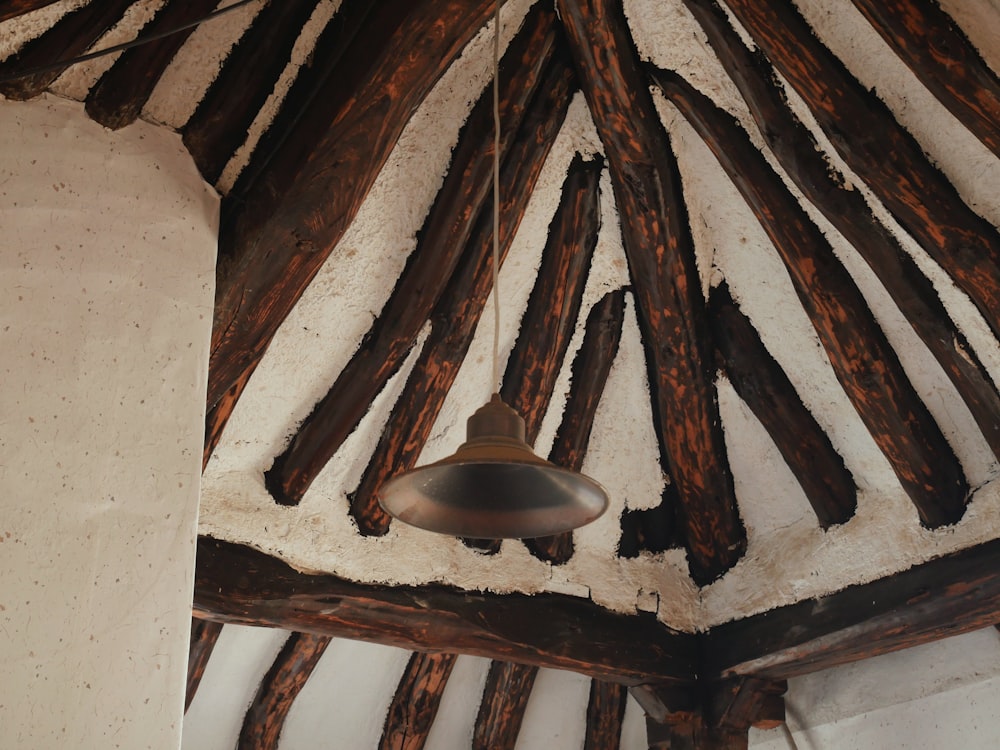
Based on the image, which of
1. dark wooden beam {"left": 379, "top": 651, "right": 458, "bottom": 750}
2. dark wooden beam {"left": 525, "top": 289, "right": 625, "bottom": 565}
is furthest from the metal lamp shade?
dark wooden beam {"left": 379, "top": 651, "right": 458, "bottom": 750}

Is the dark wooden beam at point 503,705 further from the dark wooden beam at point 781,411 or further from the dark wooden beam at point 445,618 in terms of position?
the dark wooden beam at point 781,411

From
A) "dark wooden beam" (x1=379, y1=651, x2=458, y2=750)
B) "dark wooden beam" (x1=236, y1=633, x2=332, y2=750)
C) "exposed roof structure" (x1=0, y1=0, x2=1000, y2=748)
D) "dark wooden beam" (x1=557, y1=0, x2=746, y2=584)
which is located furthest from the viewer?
"dark wooden beam" (x1=379, y1=651, x2=458, y2=750)

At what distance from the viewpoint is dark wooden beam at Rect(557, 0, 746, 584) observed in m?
3.68

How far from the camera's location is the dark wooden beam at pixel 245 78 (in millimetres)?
3244

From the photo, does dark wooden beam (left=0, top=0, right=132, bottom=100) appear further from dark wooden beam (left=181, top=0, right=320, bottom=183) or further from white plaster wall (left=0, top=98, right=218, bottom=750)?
dark wooden beam (left=181, top=0, right=320, bottom=183)

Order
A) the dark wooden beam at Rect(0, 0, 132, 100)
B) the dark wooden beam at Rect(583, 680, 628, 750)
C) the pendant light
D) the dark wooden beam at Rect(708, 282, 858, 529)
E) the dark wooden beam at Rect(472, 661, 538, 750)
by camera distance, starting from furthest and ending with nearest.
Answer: the dark wooden beam at Rect(583, 680, 628, 750) < the dark wooden beam at Rect(472, 661, 538, 750) < the dark wooden beam at Rect(708, 282, 858, 529) < the dark wooden beam at Rect(0, 0, 132, 100) < the pendant light

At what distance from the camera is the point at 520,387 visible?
459 cm

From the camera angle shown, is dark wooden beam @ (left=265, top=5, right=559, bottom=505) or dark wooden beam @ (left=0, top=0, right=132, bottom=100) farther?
Answer: dark wooden beam @ (left=265, top=5, right=559, bottom=505)

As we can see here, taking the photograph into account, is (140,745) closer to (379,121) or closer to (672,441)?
(379,121)

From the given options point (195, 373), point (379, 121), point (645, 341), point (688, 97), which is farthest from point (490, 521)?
point (645, 341)

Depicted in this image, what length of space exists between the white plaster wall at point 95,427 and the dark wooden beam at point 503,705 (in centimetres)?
330

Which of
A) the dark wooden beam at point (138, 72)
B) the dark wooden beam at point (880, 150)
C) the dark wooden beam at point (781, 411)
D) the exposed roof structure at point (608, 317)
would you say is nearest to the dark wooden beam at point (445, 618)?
the exposed roof structure at point (608, 317)

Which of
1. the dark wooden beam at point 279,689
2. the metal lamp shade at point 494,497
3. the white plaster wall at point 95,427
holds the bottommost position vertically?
the dark wooden beam at point 279,689

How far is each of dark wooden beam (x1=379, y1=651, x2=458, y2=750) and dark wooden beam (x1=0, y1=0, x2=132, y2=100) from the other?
3.44 meters
